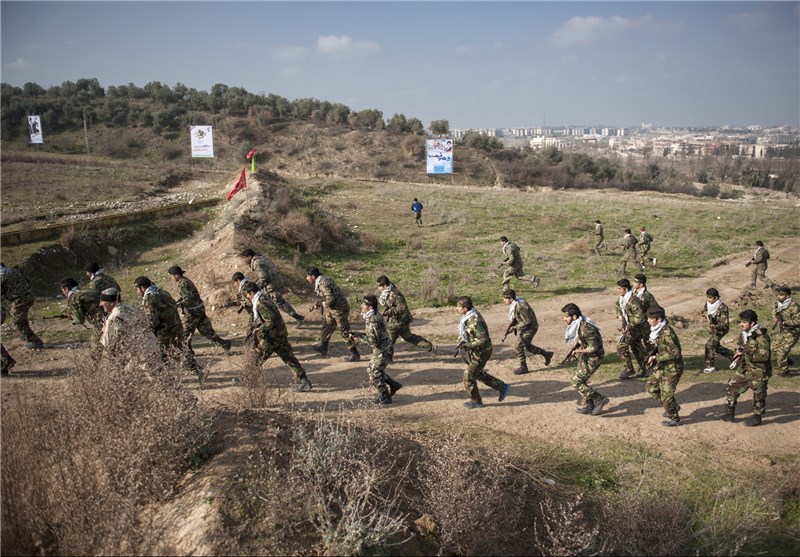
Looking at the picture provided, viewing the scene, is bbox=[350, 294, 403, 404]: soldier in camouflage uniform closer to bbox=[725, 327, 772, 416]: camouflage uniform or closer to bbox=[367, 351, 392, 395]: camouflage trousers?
bbox=[367, 351, 392, 395]: camouflage trousers

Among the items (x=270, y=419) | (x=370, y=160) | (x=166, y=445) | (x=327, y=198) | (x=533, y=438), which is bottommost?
(x=533, y=438)

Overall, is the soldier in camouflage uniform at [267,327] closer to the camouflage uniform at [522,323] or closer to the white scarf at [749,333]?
the camouflage uniform at [522,323]

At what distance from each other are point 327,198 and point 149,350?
24.0 m

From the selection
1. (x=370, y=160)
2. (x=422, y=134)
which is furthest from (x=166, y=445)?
(x=422, y=134)

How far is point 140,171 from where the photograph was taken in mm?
33438

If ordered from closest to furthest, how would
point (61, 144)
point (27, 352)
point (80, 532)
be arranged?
point (80, 532)
point (27, 352)
point (61, 144)

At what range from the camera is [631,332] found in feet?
30.0

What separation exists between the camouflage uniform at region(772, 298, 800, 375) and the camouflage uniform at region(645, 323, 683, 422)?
348 centimetres

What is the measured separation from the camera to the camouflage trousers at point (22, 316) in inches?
386

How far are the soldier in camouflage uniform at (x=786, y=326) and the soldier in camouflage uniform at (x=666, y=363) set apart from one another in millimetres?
3395

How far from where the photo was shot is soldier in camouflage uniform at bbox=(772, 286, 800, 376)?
30.3 feet

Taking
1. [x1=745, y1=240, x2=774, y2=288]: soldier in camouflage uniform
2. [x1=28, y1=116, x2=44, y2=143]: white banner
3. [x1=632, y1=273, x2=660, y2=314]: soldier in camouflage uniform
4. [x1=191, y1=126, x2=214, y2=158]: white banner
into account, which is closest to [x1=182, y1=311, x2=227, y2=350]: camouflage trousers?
[x1=632, y1=273, x2=660, y2=314]: soldier in camouflage uniform

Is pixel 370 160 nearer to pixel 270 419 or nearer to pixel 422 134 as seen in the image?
pixel 422 134

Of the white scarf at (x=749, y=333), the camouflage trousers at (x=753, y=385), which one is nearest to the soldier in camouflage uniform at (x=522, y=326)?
the camouflage trousers at (x=753, y=385)
